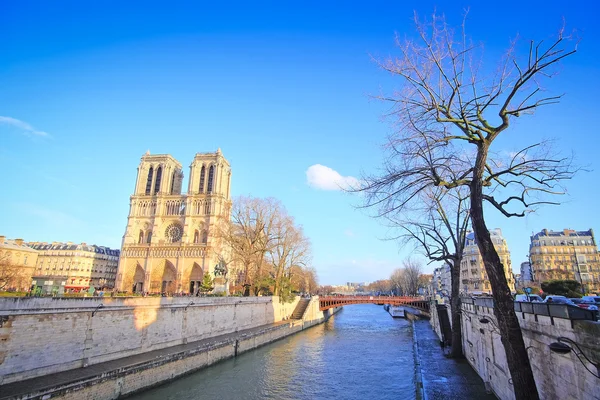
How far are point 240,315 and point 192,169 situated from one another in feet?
152

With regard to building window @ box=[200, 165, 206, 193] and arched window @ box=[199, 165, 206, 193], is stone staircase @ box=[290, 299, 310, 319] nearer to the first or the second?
arched window @ box=[199, 165, 206, 193]

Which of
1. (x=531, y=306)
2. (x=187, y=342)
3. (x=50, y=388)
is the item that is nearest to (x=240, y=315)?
(x=187, y=342)

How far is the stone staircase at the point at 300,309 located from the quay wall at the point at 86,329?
2206cm

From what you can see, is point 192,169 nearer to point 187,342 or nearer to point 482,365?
point 187,342

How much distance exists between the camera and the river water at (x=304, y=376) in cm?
1486

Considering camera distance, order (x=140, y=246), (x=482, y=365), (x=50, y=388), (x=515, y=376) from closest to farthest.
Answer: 1. (x=515, y=376)
2. (x=50, y=388)
3. (x=482, y=365)
4. (x=140, y=246)

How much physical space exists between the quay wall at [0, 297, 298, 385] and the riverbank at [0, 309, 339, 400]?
0.45 m

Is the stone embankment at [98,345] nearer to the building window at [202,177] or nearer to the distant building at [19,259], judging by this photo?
the distant building at [19,259]

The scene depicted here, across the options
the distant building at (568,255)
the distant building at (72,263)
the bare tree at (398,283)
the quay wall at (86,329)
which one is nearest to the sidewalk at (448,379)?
the quay wall at (86,329)

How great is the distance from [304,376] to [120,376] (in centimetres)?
931

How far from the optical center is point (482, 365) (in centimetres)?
1405

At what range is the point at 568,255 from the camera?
54.0m

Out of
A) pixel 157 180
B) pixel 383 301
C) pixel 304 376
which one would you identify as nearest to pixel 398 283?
pixel 383 301

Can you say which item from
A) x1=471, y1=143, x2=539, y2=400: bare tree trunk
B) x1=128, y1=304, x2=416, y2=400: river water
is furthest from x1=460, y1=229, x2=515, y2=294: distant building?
x1=471, y1=143, x2=539, y2=400: bare tree trunk
